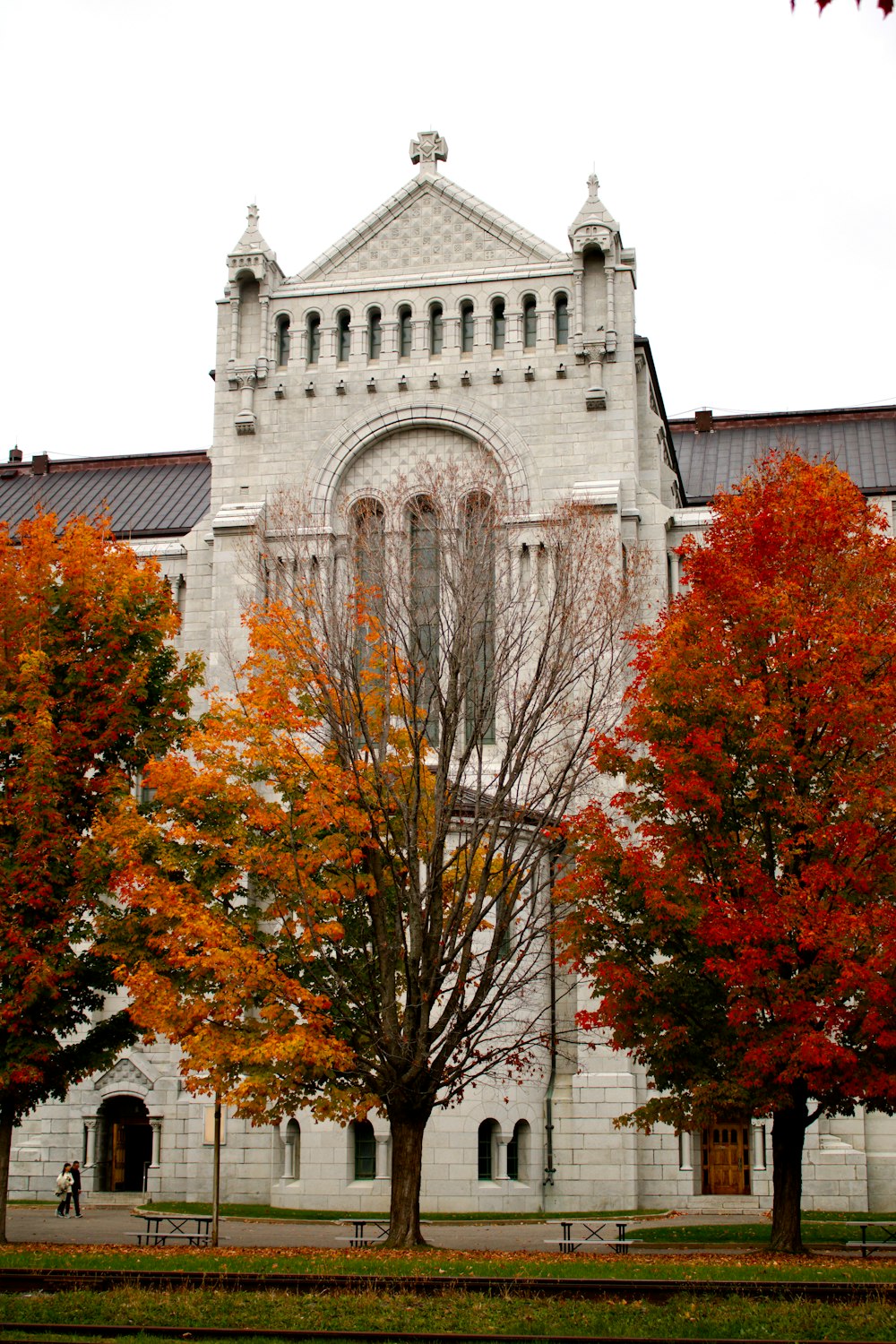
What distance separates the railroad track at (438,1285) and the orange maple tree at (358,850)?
4.69 m

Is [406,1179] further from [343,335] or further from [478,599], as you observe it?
[343,335]

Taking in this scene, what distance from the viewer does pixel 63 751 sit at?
89.9 feet

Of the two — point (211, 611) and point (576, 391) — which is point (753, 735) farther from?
point (211, 611)

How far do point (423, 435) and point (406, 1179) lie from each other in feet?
71.5

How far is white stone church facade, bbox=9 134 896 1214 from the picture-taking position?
116 ft

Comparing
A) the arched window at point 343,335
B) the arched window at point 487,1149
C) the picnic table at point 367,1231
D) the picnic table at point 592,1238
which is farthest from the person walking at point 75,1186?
the arched window at point 343,335

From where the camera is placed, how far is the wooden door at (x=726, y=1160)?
3597cm

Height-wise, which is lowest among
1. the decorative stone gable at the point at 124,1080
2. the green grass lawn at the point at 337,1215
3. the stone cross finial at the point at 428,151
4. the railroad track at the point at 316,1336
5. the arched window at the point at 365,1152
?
the green grass lawn at the point at 337,1215

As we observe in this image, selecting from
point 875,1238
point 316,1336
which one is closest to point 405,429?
point 875,1238

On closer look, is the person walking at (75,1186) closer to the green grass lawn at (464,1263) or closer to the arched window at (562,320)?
the green grass lawn at (464,1263)

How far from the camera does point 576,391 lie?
39688mm

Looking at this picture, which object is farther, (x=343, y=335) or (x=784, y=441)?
(x=784, y=441)

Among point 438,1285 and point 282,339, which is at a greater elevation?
point 282,339

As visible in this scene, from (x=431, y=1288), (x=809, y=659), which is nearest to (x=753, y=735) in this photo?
(x=809, y=659)
